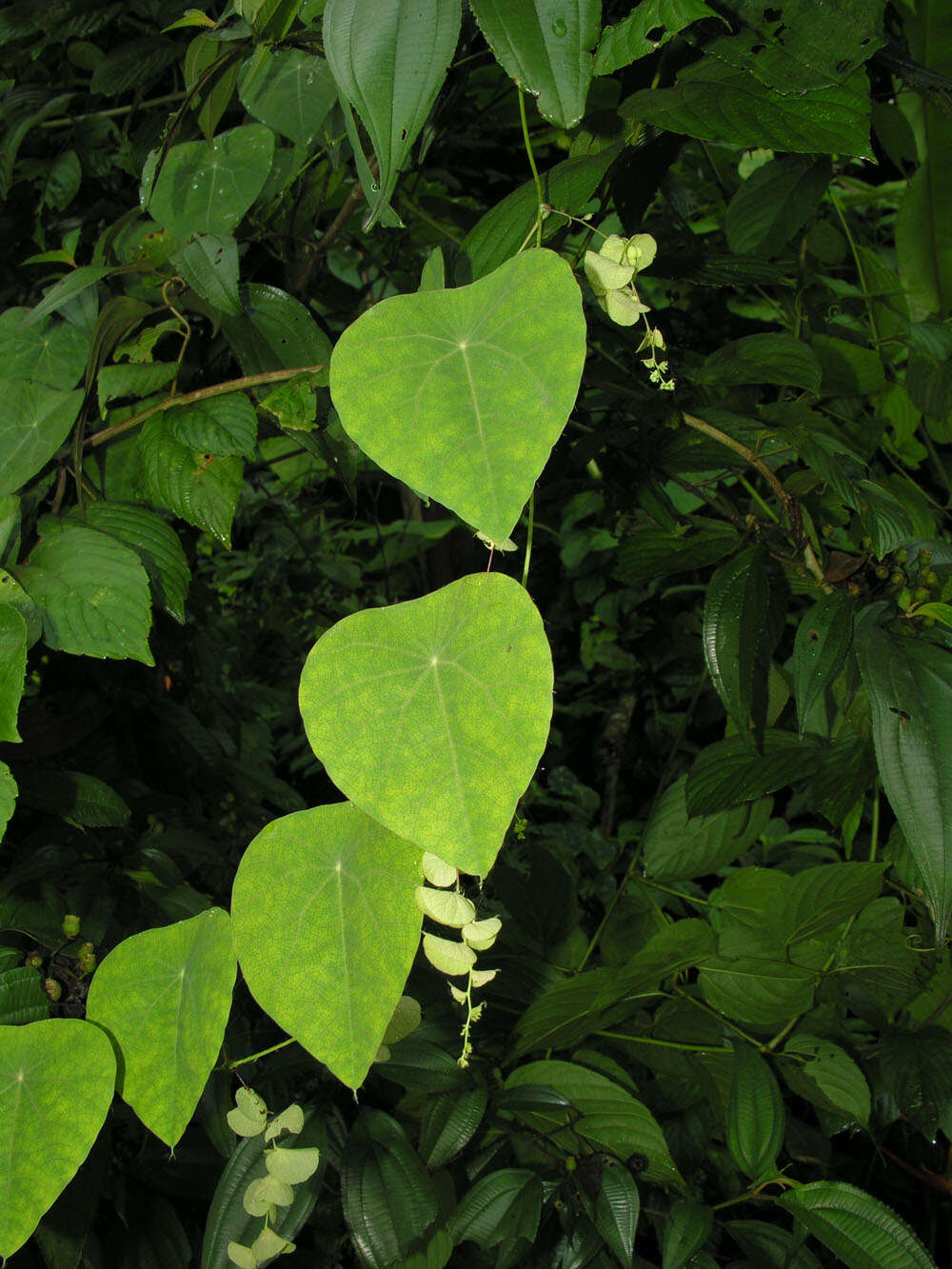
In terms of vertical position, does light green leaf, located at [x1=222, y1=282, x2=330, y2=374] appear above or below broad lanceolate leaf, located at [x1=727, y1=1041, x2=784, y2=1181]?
above

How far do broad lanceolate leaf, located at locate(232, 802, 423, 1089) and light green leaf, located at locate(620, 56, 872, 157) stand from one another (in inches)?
16.1

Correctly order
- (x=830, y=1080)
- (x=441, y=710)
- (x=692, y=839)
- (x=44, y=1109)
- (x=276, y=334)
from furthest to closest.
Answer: (x=692, y=839) < (x=830, y=1080) < (x=276, y=334) < (x=44, y=1109) < (x=441, y=710)

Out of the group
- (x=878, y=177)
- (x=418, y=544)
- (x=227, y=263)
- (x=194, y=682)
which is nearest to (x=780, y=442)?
(x=227, y=263)

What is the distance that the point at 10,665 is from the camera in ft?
2.01

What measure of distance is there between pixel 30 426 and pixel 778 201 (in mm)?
851

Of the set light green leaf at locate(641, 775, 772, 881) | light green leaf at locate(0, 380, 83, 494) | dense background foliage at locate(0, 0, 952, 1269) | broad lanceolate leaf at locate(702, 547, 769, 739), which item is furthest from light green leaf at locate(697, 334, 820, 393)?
light green leaf at locate(0, 380, 83, 494)

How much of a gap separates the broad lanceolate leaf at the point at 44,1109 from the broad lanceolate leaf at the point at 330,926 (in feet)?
0.50

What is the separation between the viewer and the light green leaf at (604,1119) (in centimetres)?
88

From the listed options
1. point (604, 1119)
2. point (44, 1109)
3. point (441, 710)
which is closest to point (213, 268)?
point (441, 710)

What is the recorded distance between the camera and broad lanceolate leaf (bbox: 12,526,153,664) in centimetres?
68

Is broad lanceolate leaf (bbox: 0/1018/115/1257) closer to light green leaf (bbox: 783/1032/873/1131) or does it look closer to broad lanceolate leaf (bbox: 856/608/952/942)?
broad lanceolate leaf (bbox: 856/608/952/942)

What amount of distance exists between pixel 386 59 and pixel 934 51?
0.88m

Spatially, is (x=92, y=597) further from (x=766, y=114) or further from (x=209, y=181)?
(x=766, y=114)

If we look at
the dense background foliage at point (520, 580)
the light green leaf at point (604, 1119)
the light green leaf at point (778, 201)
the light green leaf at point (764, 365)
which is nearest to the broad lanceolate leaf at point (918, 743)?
the dense background foliage at point (520, 580)
